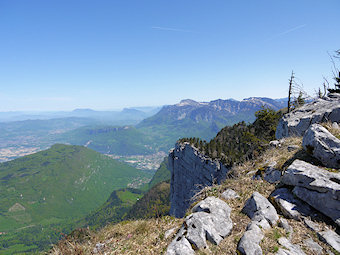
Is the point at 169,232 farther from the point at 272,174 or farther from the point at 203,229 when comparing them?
the point at 272,174

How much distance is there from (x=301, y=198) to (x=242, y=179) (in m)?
3.60

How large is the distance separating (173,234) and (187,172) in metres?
64.9

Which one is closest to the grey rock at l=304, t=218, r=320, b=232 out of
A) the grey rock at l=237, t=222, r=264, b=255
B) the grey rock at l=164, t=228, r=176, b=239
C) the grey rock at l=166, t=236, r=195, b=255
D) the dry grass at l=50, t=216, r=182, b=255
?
the grey rock at l=237, t=222, r=264, b=255

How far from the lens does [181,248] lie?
5.51m

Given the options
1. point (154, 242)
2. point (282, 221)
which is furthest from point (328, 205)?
point (154, 242)

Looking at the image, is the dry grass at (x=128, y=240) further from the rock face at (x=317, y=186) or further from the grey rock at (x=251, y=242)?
Result: the rock face at (x=317, y=186)

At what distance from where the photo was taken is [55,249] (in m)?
6.35

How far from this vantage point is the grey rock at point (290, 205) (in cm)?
649

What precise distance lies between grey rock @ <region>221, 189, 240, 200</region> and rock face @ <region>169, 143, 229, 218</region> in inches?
1707

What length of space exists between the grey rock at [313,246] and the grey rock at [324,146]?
3928 millimetres

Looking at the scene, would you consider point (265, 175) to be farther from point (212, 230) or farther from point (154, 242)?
point (154, 242)

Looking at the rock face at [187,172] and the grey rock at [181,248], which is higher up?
the grey rock at [181,248]

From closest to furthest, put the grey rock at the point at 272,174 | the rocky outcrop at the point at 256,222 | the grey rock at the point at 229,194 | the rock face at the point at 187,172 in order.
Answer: the rocky outcrop at the point at 256,222
the grey rock at the point at 229,194
the grey rock at the point at 272,174
the rock face at the point at 187,172

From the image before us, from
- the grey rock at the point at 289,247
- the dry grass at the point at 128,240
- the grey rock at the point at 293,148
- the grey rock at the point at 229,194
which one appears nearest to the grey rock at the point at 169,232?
the dry grass at the point at 128,240
